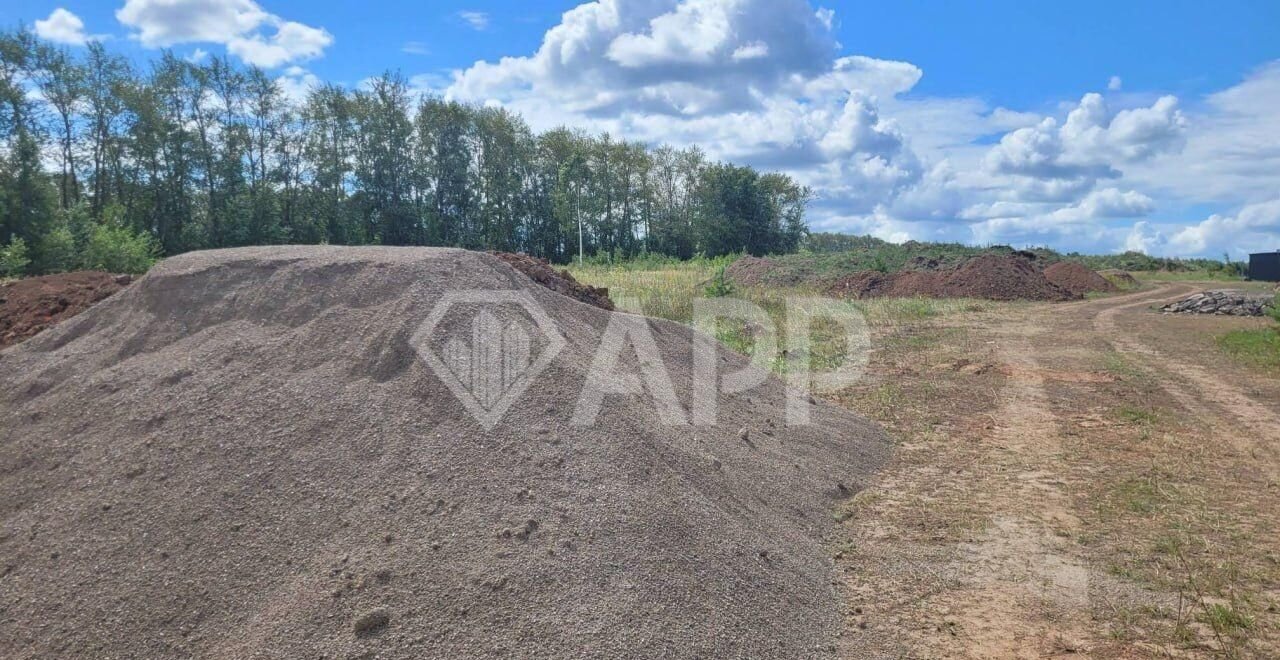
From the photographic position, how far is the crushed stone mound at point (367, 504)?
2.93 meters

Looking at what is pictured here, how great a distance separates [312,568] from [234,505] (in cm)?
64

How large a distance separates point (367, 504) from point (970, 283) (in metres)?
20.3

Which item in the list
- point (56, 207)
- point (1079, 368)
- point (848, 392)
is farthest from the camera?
point (56, 207)

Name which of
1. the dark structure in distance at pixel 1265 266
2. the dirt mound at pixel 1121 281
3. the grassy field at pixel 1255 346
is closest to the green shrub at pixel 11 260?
the grassy field at pixel 1255 346

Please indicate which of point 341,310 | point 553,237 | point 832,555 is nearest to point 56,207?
point 341,310

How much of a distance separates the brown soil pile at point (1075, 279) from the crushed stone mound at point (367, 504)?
21001 mm

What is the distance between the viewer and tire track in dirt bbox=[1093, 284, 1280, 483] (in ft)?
20.9

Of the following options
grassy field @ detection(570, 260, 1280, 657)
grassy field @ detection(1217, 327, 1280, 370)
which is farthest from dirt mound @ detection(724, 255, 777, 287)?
grassy field @ detection(570, 260, 1280, 657)

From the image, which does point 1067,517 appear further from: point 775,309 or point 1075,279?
point 1075,279

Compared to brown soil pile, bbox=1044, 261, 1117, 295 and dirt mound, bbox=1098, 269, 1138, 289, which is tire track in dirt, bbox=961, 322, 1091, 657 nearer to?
brown soil pile, bbox=1044, 261, 1117, 295

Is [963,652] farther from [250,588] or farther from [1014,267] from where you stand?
[1014,267]

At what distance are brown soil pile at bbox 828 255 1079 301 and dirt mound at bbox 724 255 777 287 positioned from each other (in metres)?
2.67

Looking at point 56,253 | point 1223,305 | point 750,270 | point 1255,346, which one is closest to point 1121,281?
point 1223,305

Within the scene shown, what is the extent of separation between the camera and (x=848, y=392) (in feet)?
28.0
